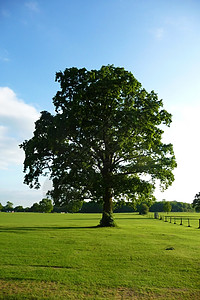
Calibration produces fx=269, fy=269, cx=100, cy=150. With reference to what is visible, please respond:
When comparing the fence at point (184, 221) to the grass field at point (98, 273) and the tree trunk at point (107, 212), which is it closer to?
the tree trunk at point (107, 212)

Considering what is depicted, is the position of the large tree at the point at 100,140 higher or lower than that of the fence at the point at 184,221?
higher

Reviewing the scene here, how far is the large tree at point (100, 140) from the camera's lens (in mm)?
29172

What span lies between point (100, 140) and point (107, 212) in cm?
856

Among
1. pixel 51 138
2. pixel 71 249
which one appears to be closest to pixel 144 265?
pixel 71 249

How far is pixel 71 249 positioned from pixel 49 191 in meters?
16.8

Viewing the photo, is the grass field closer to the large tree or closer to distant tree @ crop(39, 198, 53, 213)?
the large tree

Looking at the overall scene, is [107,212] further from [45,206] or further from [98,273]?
[45,206]

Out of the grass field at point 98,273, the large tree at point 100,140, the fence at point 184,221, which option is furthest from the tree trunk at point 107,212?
the grass field at point 98,273

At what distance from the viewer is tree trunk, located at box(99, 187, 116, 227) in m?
31.1

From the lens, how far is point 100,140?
101 feet

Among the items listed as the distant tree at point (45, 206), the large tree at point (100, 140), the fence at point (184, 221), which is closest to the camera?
the large tree at point (100, 140)

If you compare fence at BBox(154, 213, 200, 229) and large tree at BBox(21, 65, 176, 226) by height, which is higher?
large tree at BBox(21, 65, 176, 226)

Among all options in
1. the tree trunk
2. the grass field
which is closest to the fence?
the tree trunk

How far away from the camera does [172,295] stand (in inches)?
314
